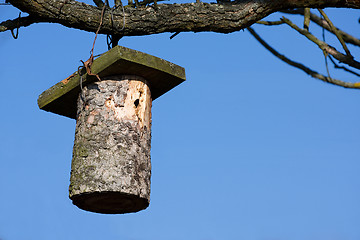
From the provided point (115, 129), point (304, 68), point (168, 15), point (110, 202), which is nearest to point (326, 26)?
point (304, 68)

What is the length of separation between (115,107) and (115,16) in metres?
0.59

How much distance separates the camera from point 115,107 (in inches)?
127

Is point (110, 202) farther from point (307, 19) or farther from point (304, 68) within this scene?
point (307, 19)

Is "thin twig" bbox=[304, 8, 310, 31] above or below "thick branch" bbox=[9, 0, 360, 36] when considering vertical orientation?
above

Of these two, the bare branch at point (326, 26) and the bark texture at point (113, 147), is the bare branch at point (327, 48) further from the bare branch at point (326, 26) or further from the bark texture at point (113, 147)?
the bark texture at point (113, 147)

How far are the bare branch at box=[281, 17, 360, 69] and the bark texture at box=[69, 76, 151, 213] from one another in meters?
1.49

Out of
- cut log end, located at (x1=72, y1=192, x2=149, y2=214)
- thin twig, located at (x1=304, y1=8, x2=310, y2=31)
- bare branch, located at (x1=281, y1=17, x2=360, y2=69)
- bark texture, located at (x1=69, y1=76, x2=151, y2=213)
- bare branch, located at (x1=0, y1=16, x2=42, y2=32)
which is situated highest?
thin twig, located at (x1=304, y1=8, x2=310, y2=31)

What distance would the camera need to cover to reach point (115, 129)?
3.17 metres

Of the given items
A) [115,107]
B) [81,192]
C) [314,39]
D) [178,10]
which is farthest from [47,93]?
[314,39]

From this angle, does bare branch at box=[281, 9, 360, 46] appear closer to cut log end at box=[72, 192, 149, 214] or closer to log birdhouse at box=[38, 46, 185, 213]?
log birdhouse at box=[38, 46, 185, 213]

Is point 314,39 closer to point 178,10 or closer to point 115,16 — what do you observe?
point 178,10

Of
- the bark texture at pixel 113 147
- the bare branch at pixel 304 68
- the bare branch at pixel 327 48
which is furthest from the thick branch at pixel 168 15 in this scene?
the bare branch at pixel 304 68

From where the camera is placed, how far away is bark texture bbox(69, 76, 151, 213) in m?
3.08

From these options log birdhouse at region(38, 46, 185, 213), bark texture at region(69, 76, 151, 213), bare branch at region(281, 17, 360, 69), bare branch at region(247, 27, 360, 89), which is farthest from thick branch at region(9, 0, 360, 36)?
bare branch at region(247, 27, 360, 89)
